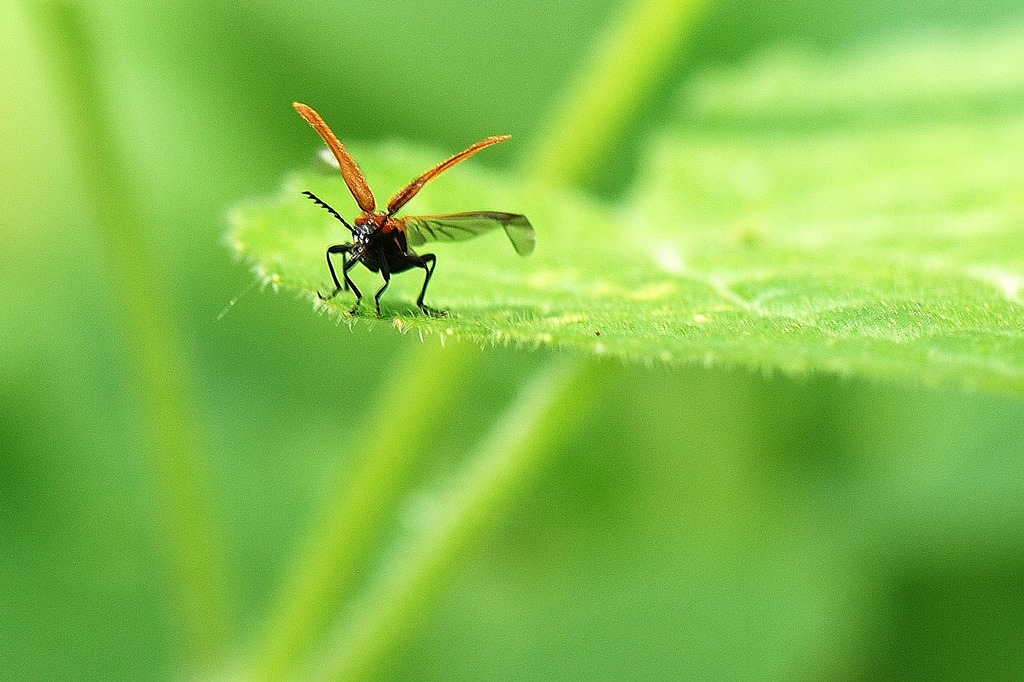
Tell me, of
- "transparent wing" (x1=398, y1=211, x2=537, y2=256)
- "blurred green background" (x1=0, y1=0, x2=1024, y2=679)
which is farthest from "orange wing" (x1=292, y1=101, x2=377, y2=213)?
"blurred green background" (x1=0, y1=0, x2=1024, y2=679)

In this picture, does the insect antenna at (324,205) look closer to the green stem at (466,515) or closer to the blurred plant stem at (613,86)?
the green stem at (466,515)

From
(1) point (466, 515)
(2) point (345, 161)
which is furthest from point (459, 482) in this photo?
(2) point (345, 161)

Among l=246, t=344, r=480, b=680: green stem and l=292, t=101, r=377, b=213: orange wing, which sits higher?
l=292, t=101, r=377, b=213: orange wing

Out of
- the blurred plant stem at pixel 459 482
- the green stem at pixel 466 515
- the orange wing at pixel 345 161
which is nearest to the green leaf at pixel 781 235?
the orange wing at pixel 345 161

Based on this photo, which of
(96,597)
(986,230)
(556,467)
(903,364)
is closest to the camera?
(903,364)

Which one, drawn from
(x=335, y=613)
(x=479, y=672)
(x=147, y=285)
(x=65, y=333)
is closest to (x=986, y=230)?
(x=335, y=613)

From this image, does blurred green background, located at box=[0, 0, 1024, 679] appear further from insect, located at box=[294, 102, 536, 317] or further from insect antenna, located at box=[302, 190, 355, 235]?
insect, located at box=[294, 102, 536, 317]

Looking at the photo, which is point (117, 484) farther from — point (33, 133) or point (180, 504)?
point (33, 133)

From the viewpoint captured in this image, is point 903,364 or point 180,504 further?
point 180,504
